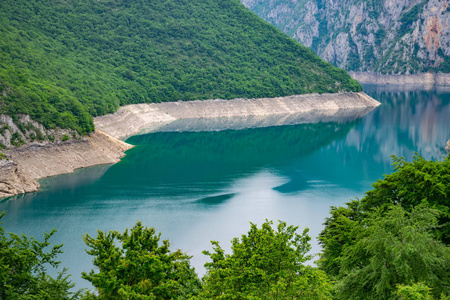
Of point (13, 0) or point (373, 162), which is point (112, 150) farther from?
point (13, 0)

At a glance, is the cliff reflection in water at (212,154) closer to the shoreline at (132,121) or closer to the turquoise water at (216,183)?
the turquoise water at (216,183)

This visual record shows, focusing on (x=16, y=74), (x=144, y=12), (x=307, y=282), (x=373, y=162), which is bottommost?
(x=373, y=162)

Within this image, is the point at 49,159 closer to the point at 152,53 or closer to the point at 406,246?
the point at 406,246

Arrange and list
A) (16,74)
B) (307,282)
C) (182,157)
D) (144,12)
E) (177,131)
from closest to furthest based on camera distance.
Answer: (307,282), (16,74), (182,157), (177,131), (144,12)

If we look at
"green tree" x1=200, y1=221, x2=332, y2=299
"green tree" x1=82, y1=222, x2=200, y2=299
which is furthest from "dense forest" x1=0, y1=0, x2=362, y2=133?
"green tree" x1=200, y1=221, x2=332, y2=299

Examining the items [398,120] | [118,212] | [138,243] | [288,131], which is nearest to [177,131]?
[288,131]

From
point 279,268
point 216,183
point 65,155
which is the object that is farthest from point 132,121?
point 279,268

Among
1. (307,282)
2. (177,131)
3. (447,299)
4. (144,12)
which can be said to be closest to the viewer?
(447,299)

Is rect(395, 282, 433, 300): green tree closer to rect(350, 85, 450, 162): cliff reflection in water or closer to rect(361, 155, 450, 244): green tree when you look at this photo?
rect(361, 155, 450, 244): green tree
